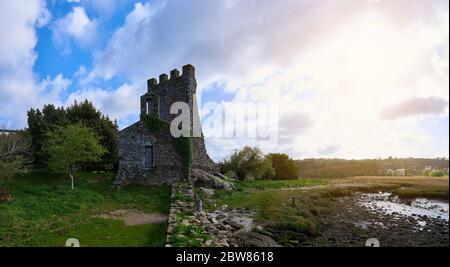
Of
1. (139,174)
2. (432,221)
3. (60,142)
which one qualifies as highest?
(60,142)

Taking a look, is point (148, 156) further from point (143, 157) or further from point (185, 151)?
point (185, 151)

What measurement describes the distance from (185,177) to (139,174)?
10.2 ft

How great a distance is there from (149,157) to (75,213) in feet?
27.2

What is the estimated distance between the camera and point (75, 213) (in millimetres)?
13648

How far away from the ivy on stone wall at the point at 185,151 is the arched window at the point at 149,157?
5.83 feet

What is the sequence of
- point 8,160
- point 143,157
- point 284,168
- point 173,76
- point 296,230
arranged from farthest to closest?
point 284,168, point 173,76, point 143,157, point 8,160, point 296,230

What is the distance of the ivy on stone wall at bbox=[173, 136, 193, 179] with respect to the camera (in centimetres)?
2131

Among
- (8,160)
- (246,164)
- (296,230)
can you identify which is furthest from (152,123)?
(246,164)

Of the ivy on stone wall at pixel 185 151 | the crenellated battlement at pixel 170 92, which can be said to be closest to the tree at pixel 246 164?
the crenellated battlement at pixel 170 92

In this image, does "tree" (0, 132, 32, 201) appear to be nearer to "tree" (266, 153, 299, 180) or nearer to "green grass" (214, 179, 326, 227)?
"green grass" (214, 179, 326, 227)

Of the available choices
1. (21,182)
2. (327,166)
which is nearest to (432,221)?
(327,166)

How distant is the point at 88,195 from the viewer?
16828mm
